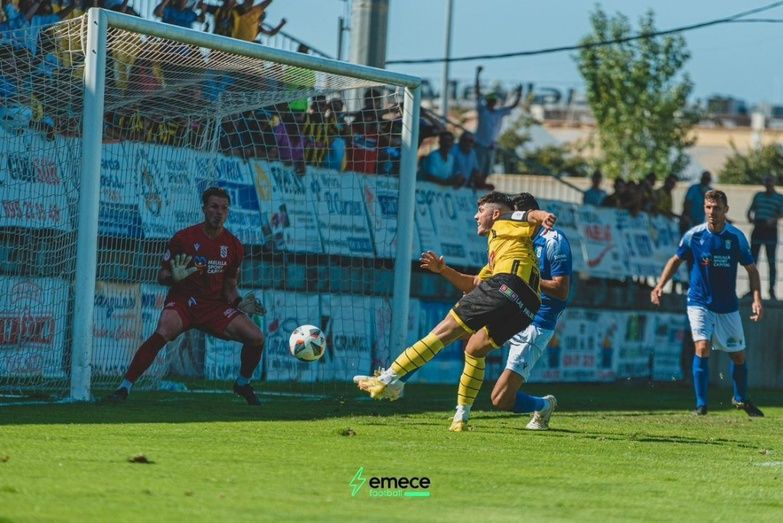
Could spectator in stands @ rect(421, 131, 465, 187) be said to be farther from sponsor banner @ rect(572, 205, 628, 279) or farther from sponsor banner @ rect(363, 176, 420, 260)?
sponsor banner @ rect(572, 205, 628, 279)

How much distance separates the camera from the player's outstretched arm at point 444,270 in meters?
10.9

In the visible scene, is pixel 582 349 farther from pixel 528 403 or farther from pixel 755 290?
pixel 528 403

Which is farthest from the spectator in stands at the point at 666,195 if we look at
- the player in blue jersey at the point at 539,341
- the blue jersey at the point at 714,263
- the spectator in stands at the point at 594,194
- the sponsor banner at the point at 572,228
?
the player in blue jersey at the point at 539,341

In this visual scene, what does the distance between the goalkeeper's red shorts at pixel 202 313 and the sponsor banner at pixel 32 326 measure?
1041 mm

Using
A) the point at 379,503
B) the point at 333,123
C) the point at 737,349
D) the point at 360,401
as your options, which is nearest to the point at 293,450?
the point at 379,503

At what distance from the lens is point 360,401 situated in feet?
48.1

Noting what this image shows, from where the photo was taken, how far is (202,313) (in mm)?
13312

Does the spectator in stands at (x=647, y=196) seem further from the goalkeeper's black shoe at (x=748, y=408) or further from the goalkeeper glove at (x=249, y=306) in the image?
the goalkeeper glove at (x=249, y=306)

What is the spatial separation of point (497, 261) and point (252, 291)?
6.67 metres

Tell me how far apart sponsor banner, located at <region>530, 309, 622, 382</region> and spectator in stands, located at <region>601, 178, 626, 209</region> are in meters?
2.20

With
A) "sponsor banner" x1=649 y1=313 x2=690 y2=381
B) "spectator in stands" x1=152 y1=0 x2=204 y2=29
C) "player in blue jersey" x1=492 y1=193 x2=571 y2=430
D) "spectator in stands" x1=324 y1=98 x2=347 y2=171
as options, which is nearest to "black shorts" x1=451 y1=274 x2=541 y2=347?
"player in blue jersey" x1=492 y1=193 x2=571 y2=430

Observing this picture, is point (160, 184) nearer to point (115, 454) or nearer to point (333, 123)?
point (333, 123)

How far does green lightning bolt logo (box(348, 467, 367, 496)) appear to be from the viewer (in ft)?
24.6

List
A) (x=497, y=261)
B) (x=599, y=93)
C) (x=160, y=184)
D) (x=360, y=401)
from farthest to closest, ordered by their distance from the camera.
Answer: (x=599, y=93) < (x=160, y=184) < (x=360, y=401) < (x=497, y=261)
